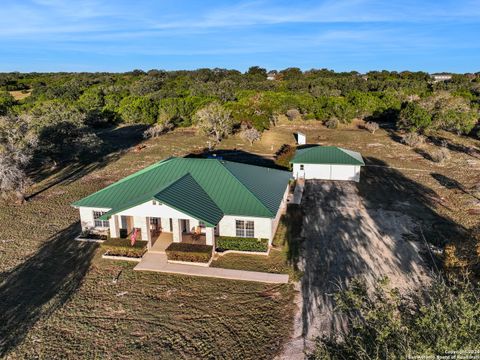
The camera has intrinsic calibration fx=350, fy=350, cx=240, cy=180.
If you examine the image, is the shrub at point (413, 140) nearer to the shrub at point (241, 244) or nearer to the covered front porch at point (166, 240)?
the shrub at point (241, 244)

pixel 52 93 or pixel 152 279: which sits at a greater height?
pixel 52 93

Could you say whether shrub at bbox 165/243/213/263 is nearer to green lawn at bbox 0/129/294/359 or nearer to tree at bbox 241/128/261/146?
green lawn at bbox 0/129/294/359

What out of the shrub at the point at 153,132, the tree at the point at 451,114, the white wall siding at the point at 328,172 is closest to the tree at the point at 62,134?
the shrub at the point at 153,132

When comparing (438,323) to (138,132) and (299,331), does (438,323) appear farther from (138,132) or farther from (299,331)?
(138,132)

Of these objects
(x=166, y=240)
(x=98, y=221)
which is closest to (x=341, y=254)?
(x=166, y=240)

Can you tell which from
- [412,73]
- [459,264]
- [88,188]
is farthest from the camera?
[412,73]

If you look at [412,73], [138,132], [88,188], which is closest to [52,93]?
[138,132]
